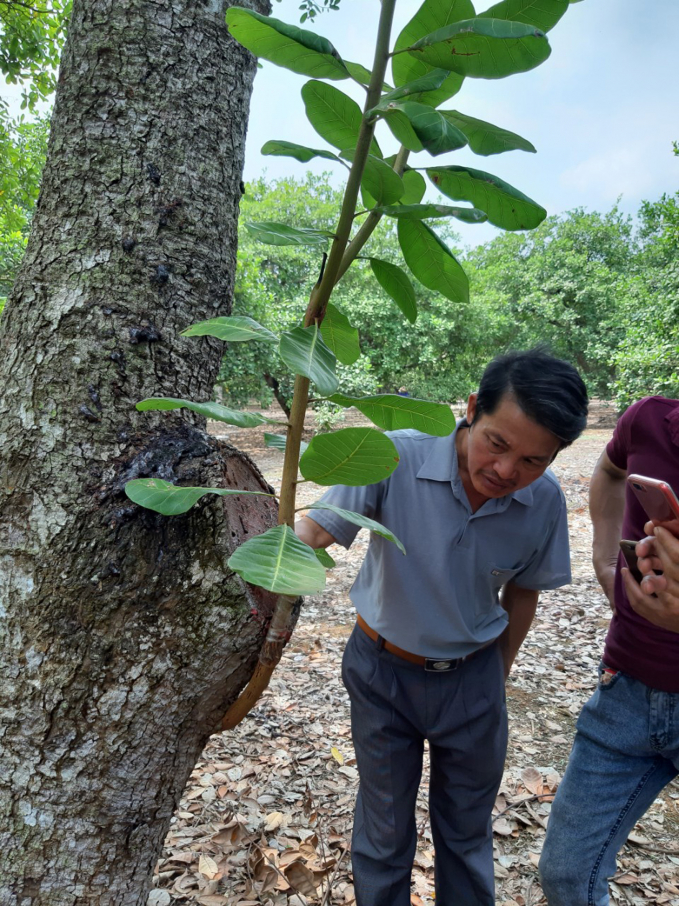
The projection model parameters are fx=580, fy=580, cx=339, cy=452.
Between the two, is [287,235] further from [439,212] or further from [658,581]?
[658,581]

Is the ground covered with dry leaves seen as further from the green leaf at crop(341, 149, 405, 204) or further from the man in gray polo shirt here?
the green leaf at crop(341, 149, 405, 204)

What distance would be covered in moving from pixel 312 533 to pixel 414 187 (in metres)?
1.09

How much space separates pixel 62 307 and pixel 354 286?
14865 mm

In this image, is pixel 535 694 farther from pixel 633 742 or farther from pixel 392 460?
pixel 392 460

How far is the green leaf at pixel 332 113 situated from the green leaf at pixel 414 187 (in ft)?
0.54

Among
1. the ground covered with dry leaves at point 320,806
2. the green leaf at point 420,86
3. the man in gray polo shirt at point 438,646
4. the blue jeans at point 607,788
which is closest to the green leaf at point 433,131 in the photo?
the green leaf at point 420,86

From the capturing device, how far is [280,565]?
2.38ft

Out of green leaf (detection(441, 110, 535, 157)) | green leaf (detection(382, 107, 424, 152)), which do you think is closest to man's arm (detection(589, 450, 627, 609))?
green leaf (detection(441, 110, 535, 157))

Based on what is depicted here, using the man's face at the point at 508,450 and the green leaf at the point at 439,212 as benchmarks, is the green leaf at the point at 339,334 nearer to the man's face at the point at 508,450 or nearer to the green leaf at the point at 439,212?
the green leaf at the point at 439,212

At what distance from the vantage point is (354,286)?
15.3 meters

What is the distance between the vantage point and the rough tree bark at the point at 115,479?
962 mm

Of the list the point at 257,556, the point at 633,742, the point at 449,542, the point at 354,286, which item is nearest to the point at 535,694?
the point at 633,742

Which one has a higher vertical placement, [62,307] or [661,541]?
[62,307]

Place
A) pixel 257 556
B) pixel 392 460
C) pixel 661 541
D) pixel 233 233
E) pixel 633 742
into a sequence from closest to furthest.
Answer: pixel 257 556
pixel 392 460
pixel 233 233
pixel 661 541
pixel 633 742
